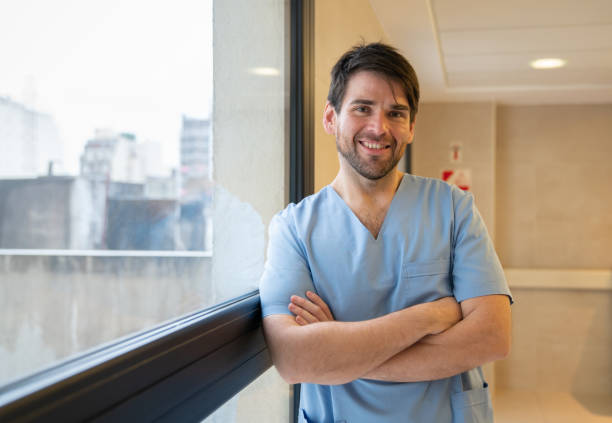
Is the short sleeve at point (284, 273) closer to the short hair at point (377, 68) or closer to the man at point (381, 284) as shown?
the man at point (381, 284)

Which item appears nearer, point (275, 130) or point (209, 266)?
point (209, 266)

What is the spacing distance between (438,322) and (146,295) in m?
0.57

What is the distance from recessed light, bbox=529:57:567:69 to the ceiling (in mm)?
47

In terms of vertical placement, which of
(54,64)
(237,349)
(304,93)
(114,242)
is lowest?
(237,349)

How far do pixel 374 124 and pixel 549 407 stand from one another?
13.4 ft

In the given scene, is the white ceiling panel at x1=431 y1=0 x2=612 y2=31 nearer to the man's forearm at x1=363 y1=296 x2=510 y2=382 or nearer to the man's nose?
the man's nose

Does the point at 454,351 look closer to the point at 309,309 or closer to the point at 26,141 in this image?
the point at 309,309

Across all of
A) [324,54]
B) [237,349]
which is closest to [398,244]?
[237,349]

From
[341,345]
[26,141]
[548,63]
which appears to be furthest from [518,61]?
[26,141]

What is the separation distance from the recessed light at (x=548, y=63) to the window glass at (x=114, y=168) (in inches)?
106

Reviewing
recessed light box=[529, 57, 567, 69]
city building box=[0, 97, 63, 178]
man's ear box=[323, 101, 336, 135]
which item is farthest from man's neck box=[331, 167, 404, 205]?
recessed light box=[529, 57, 567, 69]

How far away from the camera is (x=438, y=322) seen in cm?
118

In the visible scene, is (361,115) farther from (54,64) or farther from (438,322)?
(54,64)

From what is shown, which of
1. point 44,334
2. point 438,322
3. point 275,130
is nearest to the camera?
point 44,334
